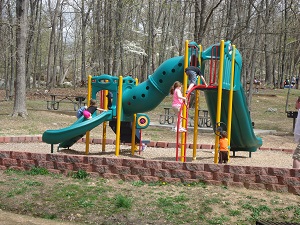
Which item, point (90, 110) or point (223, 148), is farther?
point (90, 110)

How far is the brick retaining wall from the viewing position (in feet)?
27.8

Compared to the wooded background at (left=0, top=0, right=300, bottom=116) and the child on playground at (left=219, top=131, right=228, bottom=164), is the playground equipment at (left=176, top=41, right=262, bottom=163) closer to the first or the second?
the child on playground at (left=219, top=131, right=228, bottom=164)

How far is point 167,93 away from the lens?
11.5 meters

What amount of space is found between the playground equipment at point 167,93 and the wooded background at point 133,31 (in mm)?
9701

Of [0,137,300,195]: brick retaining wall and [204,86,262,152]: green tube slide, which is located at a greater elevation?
[204,86,262,152]: green tube slide

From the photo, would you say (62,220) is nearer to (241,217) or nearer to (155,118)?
(241,217)

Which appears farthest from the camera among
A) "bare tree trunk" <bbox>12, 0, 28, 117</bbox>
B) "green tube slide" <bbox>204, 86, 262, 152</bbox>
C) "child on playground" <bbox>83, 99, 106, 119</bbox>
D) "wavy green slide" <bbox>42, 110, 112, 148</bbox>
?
"bare tree trunk" <bbox>12, 0, 28, 117</bbox>

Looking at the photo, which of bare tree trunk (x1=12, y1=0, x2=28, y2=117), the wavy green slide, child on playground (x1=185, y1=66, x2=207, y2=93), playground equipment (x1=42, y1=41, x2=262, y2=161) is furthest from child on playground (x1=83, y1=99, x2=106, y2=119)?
bare tree trunk (x1=12, y1=0, x2=28, y2=117)

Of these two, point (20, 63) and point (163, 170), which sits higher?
point (20, 63)

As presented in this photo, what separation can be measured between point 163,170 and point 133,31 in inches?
1713

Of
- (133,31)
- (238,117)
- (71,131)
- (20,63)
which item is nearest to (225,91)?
(238,117)

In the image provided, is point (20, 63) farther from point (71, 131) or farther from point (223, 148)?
point (223, 148)

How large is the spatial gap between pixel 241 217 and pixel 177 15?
50994 mm

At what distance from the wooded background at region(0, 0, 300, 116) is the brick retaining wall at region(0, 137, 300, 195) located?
10.8 m
